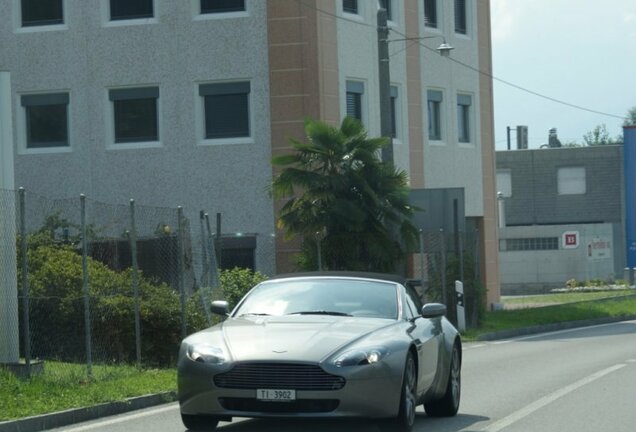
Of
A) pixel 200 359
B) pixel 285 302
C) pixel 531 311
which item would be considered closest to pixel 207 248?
pixel 285 302

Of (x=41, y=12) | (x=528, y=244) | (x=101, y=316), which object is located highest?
(x=41, y=12)

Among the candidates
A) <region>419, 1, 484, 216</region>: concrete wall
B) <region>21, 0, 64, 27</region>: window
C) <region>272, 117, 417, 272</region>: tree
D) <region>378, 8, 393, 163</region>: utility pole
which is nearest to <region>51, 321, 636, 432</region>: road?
<region>272, 117, 417, 272</region>: tree

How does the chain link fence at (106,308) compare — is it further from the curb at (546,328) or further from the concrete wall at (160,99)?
the concrete wall at (160,99)

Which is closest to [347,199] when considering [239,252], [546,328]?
[546,328]

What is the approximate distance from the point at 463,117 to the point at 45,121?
12283mm

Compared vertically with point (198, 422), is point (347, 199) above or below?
above

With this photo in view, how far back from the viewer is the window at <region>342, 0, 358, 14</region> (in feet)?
117

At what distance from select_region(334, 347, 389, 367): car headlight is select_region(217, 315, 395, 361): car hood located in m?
0.10

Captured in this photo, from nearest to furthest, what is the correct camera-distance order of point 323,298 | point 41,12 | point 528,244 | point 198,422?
point 198,422 < point 323,298 < point 41,12 < point 528,244

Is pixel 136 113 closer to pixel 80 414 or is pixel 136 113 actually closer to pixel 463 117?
pixel 463 117

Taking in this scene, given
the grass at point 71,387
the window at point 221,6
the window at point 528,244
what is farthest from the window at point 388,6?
the window at point 528,244

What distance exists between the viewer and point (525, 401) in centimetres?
1450

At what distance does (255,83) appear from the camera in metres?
34.3

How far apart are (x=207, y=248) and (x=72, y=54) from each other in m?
15.5
